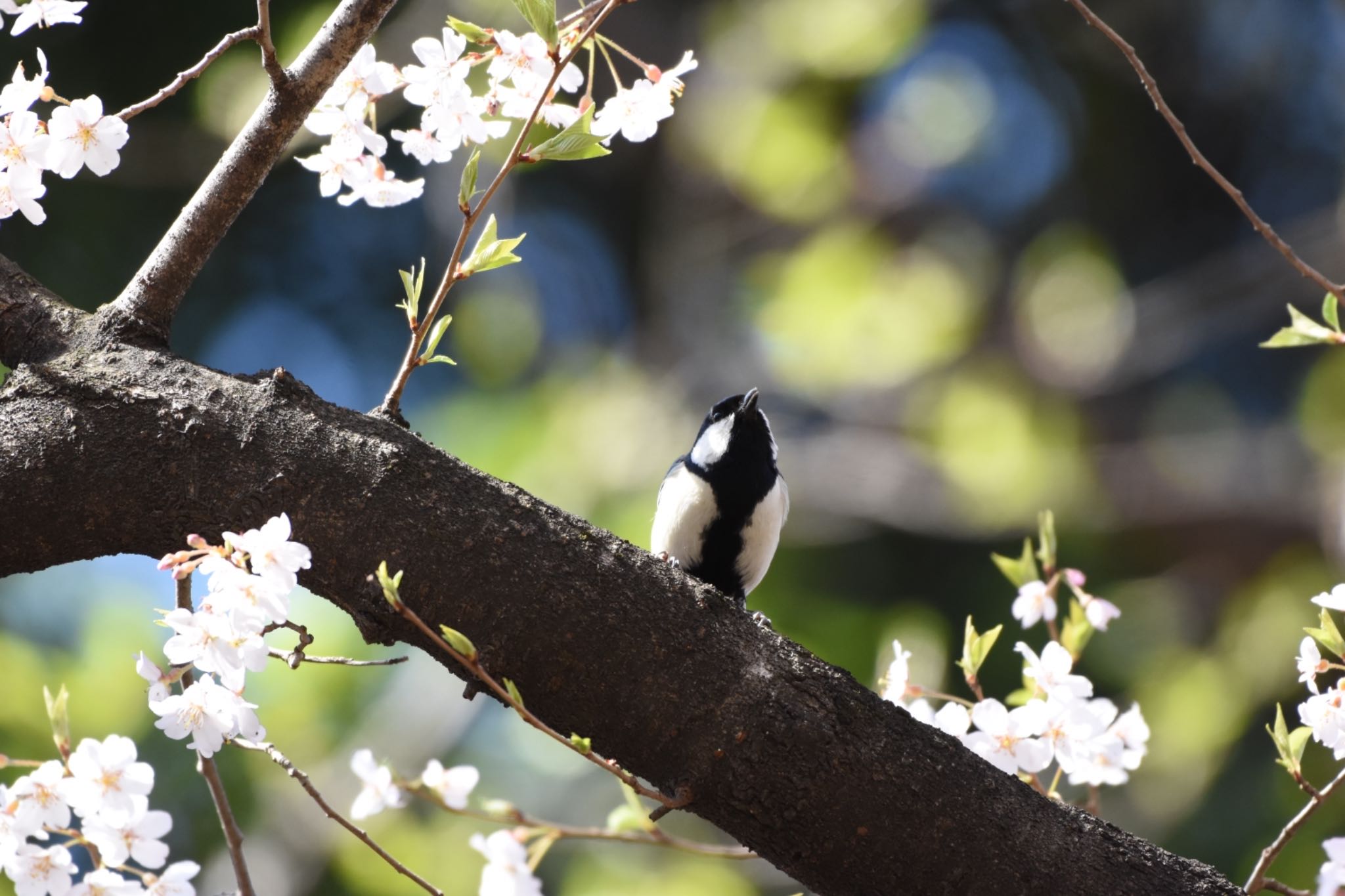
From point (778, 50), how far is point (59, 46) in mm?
2781

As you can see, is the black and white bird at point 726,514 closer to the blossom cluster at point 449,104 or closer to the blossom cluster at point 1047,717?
the blossom cluster at point 1047,717

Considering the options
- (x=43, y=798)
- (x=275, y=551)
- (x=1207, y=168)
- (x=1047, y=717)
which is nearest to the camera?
(x=275, y=551)

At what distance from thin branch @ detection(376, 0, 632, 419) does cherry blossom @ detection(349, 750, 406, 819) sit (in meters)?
0.54

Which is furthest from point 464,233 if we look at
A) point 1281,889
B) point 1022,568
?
point 1281,889

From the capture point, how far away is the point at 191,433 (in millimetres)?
988

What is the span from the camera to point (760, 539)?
2031mm

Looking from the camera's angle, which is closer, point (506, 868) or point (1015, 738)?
point (1015, 738)

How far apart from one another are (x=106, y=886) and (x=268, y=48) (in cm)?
75

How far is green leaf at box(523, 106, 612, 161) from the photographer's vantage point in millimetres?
1034

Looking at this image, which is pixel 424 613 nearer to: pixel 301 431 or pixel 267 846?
pixel 301 431

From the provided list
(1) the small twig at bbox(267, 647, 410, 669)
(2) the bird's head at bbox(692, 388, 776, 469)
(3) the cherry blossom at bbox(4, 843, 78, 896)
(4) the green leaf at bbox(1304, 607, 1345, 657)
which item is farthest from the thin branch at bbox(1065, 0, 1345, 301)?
(3) the cherry blossom at bbox(4, 843, 78, 896)

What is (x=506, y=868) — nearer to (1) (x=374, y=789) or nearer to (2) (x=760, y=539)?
(1) (x=374, y=789)

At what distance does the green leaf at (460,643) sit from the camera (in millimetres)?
887

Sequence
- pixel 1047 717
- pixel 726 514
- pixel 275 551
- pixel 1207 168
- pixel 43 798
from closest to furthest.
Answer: pixel 275 551 < pixel 43 798 < pixel 1207 168 < pixel 1047 717 < pixel 726 514
